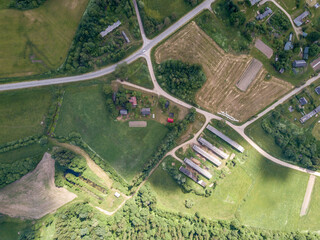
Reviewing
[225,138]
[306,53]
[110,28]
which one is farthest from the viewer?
[306,53]

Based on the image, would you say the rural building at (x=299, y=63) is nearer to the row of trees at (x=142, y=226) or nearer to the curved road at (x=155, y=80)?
the curved road at (x=155, y=80)

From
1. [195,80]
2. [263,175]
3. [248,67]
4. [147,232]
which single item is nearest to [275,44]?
[248,67]

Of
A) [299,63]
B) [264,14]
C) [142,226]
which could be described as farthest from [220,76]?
[142,226]

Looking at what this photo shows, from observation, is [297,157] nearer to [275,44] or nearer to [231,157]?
[231,157]

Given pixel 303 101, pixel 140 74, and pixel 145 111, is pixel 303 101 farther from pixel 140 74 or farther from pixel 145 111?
pixel 140 74

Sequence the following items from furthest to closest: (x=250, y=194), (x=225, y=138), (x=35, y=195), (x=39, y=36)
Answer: (x=250, y=194), (x=225, y=138), (x=35, y=195), (x=39, y=36)

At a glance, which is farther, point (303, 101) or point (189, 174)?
point (303, 101)

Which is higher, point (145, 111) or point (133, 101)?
point (133, 101)
